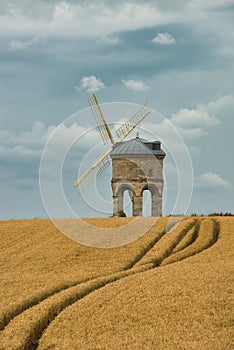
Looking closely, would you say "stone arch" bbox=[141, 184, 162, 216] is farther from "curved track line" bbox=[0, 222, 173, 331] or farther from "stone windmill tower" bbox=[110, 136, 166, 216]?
"curved track line" bbox=[0, 222, 173, 331]

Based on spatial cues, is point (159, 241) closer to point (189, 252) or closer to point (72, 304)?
point (189, 252)

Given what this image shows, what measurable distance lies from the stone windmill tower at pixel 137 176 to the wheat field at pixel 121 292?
13227 mm

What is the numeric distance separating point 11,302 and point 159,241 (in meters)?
15.4

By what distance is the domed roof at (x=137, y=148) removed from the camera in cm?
5522

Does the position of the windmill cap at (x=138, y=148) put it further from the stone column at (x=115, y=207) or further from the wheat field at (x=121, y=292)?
the wheat field at (x=121, y=292)

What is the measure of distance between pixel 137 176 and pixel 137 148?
3033 mm

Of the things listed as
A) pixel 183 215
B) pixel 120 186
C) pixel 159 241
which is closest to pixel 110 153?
pixel 120 186

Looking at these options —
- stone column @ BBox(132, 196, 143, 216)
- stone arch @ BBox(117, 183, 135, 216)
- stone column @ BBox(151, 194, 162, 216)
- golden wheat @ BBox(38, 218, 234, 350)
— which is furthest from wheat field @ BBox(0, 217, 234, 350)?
stone column @ BBox(151, 194, 162, 216)

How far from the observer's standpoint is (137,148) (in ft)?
182

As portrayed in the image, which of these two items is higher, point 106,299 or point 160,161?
point 160,161

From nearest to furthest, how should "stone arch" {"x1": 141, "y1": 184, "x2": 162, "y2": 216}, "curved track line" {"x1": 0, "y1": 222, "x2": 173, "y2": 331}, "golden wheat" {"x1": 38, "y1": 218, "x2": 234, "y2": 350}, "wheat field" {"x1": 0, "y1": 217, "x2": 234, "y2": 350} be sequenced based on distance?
"golden wheat" {"x1": 38, "y1": 218, "x2": 234, "y2": 350}, "wheat field" {"x1": 0, "y1": 217, "x2": 234, "y2": 350}, "curved track line" {"x1": 0, "y1": 222, "x2": 173, "y2": 331}, "stone arch" {"x1": 141, "y1": 184, "x2": 162, "y2": 216}

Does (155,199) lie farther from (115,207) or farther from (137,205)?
(115,207)

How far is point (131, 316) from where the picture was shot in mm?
21234

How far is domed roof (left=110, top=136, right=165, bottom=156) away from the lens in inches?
2174
